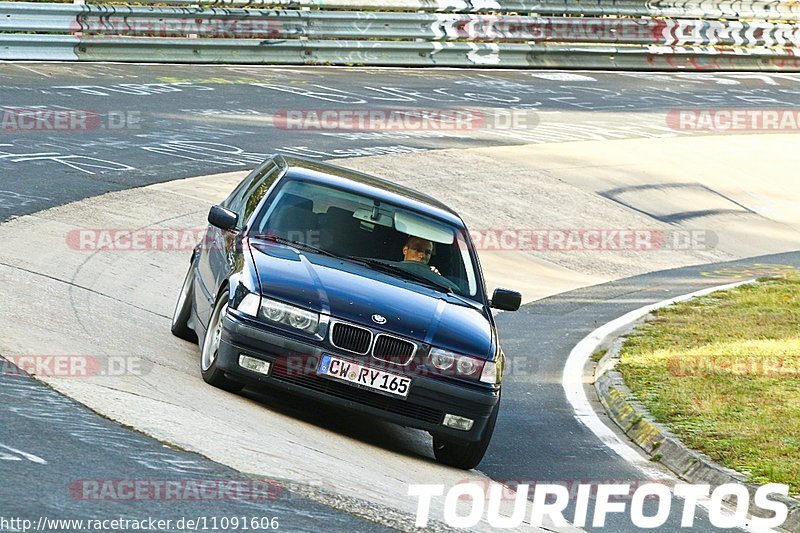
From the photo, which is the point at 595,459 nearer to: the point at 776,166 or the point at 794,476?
the point at 794,476

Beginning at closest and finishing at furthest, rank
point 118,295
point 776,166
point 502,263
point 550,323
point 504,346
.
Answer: point 118,295, point 504,346, point 550,323, point 502,263, point 776,166

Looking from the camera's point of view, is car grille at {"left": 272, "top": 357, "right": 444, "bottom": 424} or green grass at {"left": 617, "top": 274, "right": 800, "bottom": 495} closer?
car grille at {"left": 272, "top": 357, "right": 444, "bottom": 424}

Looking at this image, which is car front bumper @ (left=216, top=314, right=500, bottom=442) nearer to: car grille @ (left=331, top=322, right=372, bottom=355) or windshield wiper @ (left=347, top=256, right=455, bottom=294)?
car grille @ (left=331, top=322, right=372, bottom=355)

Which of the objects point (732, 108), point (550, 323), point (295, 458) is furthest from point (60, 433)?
point (732, 108)

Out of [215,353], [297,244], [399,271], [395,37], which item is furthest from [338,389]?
[395,37]

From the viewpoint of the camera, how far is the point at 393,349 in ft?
28.2

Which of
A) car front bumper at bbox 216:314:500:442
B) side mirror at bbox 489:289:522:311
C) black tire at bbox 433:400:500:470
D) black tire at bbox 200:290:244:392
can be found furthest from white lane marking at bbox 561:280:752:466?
black tire at bbox 200:290:244:392

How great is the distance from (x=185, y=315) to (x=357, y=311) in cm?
249

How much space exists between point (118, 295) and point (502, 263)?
6712mm

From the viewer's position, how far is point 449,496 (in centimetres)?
798

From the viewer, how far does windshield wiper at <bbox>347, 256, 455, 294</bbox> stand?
31.1 feet

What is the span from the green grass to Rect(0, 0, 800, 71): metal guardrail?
12.9 m

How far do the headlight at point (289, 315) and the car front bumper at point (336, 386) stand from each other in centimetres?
8

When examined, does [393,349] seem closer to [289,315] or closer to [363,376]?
[363,376]
